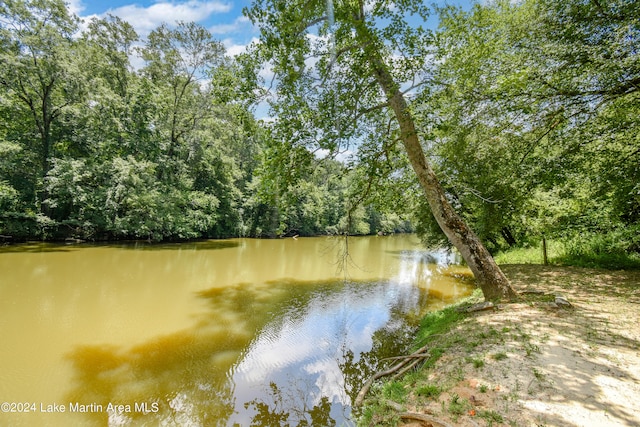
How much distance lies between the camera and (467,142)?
8.40 meters

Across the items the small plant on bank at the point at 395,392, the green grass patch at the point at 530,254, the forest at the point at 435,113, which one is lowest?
the small plant on bank at the point at 395,392

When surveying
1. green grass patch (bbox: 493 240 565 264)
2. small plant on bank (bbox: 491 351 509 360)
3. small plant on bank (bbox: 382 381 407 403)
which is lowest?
small plant on bank (bbox: 382 381 407 403)

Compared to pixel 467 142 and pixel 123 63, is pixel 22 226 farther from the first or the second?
pixel 467 142

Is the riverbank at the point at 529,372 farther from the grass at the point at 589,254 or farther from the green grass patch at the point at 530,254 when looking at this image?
the green grass patch at the point at 530,254

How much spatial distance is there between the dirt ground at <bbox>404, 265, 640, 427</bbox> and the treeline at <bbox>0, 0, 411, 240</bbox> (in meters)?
10.5

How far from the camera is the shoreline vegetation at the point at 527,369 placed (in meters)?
2.74

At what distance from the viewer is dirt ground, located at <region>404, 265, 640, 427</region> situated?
270 cm

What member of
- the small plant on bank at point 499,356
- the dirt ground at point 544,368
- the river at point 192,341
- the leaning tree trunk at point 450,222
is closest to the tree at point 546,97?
the leaning tree trunk at point 450,222

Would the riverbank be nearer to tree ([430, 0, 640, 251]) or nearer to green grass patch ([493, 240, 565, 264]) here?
tree ([430, 0, 640, 251])

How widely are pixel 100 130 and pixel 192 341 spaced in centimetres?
2147

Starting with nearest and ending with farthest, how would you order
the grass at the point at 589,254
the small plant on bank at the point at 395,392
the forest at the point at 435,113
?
the small plant on bank at the point at 395,392, the forest at the point at 435,113, the grass at the point at 589,254

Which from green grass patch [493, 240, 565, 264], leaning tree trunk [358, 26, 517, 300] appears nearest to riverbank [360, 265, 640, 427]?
leaning tree trunk [358, 26, 517, 300]

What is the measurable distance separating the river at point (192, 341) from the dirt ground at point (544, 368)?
176cm

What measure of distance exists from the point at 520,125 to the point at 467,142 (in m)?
1.31
